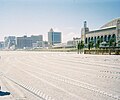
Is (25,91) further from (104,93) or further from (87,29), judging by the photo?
(87,29)

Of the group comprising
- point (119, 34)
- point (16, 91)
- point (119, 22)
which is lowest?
point (16, 91)

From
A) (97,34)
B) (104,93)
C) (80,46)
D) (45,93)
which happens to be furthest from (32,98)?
(97,34)

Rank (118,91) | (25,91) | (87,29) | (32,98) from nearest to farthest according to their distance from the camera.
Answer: (32,98)
(118,91)
(25,91)
(87,29)

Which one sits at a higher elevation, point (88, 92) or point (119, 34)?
point (119, 34)

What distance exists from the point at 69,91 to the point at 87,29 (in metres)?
159

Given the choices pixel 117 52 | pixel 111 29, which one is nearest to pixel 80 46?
pixel 117 52

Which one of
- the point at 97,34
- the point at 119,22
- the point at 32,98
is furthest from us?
the point at 97,34

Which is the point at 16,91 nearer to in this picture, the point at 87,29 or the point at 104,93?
the point at 104,93

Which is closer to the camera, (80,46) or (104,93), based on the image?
(104,93)

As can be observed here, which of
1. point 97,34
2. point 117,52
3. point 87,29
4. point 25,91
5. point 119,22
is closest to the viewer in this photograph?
point 25,91

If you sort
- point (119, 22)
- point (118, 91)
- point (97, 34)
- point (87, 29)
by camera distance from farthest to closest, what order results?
1. point (87, 29)
2. point (97, 34)
3. point (119, 22)
4. point (118, 91)

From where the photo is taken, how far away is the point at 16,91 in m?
12.0

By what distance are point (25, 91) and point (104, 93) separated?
186 inches

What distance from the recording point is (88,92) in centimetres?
1121
